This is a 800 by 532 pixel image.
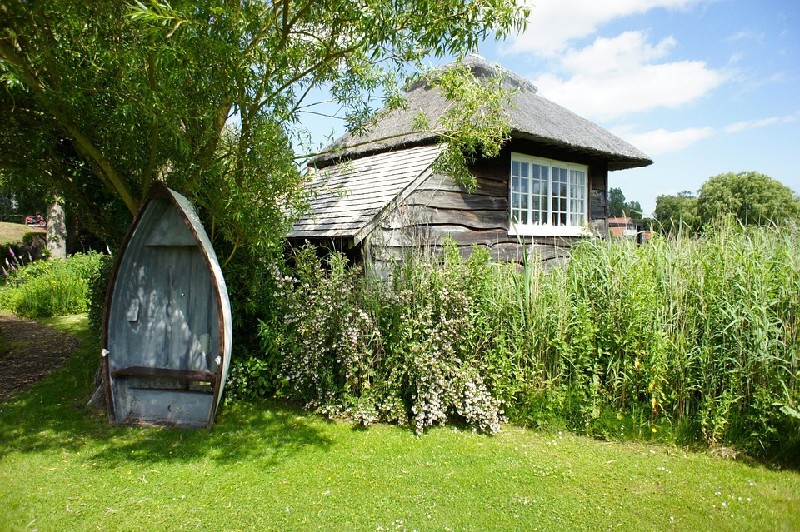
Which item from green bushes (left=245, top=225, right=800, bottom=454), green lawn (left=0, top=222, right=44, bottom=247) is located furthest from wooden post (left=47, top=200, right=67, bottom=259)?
green lawn (left=0, top=222, right=44, bottom=247)

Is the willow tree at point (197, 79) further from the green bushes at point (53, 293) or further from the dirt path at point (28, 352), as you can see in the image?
the green bushes at point (53, 293)

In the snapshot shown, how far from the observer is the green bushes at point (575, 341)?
14.5 ft

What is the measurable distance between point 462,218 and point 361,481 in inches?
205

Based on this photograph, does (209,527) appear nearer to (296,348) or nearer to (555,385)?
(296,348)

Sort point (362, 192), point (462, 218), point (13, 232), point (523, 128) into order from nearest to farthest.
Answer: point (362, 192) < point (523, 128) < point (462, 218) < point (13, 232)

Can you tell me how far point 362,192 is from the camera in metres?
7.77

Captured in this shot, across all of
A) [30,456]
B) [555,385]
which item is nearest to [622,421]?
[555,385]

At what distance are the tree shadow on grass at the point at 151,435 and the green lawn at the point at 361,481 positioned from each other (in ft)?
0.07

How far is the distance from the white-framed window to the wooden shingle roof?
6.66 feet

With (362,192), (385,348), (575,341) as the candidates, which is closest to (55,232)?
(362,192)

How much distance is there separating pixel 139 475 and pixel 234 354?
217 centimetres

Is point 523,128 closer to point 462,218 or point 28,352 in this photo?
point 462,218

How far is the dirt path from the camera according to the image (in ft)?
22.4

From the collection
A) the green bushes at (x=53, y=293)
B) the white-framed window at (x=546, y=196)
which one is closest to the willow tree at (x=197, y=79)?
the white-framed window at (x=546, y=196)
